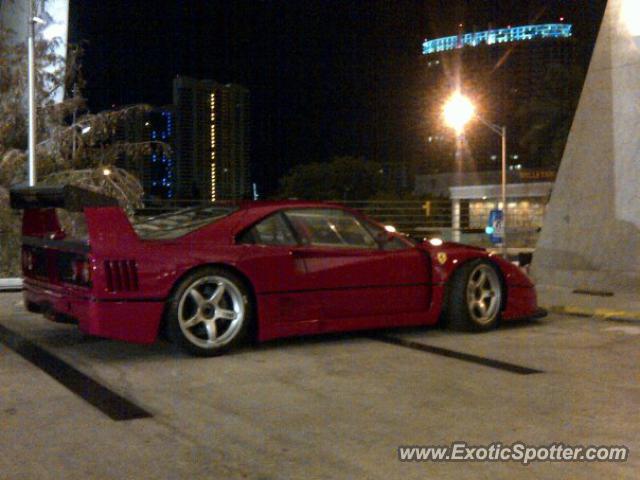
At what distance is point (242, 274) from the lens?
672 cm

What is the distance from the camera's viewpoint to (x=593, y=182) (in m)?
12.1

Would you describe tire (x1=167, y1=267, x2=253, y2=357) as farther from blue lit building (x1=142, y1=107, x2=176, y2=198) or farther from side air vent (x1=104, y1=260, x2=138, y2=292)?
blue lit building (x1=142, y1=107, x2=176, y2=198)

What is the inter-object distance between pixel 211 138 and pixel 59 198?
158 ft

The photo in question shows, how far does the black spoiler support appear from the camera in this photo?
6.44m

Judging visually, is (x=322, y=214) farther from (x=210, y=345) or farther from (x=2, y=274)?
(x=2, y=274)

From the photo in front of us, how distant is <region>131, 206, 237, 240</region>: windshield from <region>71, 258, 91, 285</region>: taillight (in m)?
0.60

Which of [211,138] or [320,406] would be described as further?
[211,138]

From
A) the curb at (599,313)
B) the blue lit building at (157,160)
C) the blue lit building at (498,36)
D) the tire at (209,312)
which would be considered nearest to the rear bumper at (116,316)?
the tire at (209,312)

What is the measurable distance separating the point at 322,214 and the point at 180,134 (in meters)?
42.2

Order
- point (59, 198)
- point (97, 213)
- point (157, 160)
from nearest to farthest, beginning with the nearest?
point (97, 213) → point (59, 198) → point (157, 160)

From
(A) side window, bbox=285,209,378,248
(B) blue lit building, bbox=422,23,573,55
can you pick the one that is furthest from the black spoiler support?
(B) blue lit building, bbox=422,23,573,55

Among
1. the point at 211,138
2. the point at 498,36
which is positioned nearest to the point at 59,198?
the point at 211,138

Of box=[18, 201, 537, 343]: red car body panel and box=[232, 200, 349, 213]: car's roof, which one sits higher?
box=[232, 200, 349, 213]: car's roof

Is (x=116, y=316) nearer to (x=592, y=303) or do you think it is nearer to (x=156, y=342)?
(x=156, y=342)
